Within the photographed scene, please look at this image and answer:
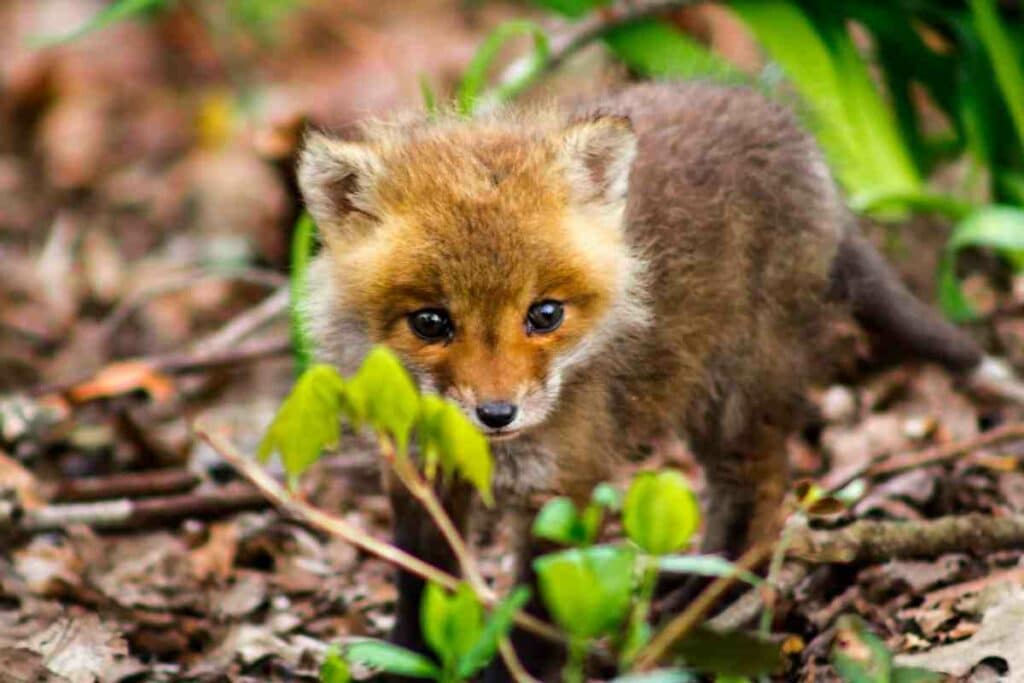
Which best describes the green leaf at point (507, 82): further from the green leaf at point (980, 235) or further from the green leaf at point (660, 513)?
the green leaf at point (660, 513)

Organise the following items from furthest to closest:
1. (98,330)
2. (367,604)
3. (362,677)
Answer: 1. (98,330)
2. (367,604)
3. (362,677)

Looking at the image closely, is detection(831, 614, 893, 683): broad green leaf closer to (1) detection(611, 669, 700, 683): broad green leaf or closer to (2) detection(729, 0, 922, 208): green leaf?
(1) detection(611, 669, 700, 683): broad green leaf

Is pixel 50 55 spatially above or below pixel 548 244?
above

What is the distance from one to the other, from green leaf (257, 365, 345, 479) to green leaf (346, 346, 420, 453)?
0.19 feet

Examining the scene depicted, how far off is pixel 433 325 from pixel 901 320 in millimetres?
2428

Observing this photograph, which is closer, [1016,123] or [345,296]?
[345,296]

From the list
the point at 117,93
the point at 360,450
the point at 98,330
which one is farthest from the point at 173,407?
the point at 117,93

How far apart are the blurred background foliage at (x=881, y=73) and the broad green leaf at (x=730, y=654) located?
3.25 metres

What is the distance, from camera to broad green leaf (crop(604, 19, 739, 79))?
245 inches

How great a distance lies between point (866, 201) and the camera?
6.07 meters

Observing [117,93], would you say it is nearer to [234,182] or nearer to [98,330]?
[234,182]

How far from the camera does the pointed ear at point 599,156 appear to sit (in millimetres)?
3984

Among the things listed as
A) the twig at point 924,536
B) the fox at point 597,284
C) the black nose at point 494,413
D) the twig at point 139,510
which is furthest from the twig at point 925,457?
the twig at point 139,510

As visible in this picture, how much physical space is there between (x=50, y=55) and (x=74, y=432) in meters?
5.96
